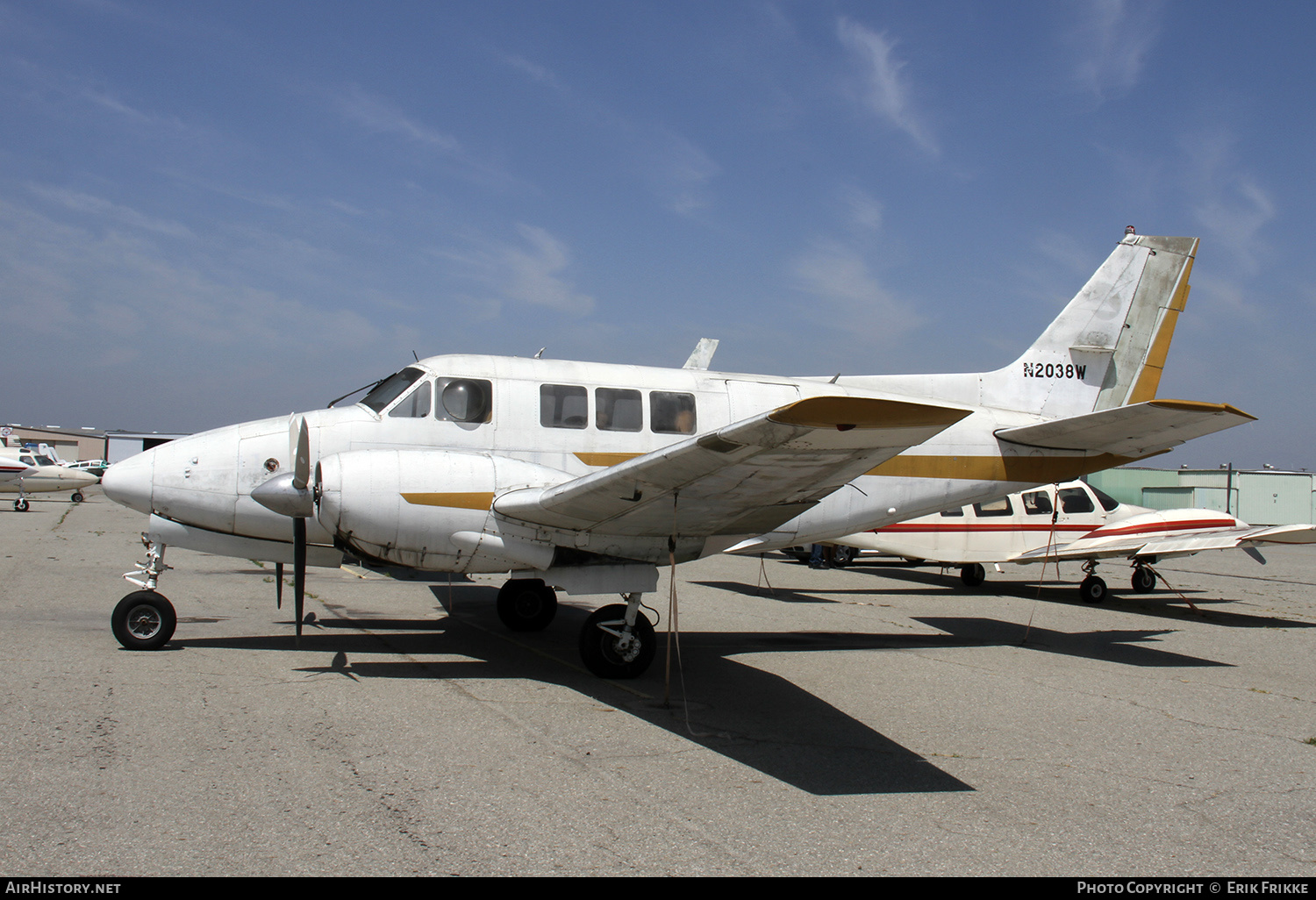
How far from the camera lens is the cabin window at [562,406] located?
8320 mm

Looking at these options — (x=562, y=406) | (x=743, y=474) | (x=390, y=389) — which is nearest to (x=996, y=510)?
(x=562, y=406)

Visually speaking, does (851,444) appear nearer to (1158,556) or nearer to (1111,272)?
(1111,272)

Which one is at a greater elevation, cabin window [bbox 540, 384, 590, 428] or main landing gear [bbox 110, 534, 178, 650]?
cabin window [bbox 540, 384, 590, 428]

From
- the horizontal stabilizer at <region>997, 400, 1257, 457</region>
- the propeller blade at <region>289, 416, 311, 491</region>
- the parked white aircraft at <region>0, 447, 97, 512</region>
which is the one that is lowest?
the propeller blade at <region>289, 416, 311, 491</region>

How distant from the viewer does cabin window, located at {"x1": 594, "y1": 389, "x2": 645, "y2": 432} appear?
8.47m

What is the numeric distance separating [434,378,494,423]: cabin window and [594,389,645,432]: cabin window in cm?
112

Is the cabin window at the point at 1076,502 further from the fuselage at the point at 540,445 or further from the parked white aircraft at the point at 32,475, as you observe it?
the parked white aircraft at the point at 32,475

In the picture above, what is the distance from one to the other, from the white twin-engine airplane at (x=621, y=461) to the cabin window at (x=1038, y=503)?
4.96 m

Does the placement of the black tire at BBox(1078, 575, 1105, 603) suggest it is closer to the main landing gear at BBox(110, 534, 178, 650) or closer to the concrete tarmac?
the concrete tarmac

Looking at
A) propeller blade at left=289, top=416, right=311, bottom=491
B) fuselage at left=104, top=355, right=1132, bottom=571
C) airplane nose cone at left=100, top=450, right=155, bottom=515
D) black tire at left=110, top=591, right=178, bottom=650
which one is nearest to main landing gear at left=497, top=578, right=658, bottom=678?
A: fuselage at left=104, top=355, right=1132, bottom=571

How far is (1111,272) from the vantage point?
10797mm

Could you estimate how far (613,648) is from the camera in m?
7.37

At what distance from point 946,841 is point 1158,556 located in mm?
12669
